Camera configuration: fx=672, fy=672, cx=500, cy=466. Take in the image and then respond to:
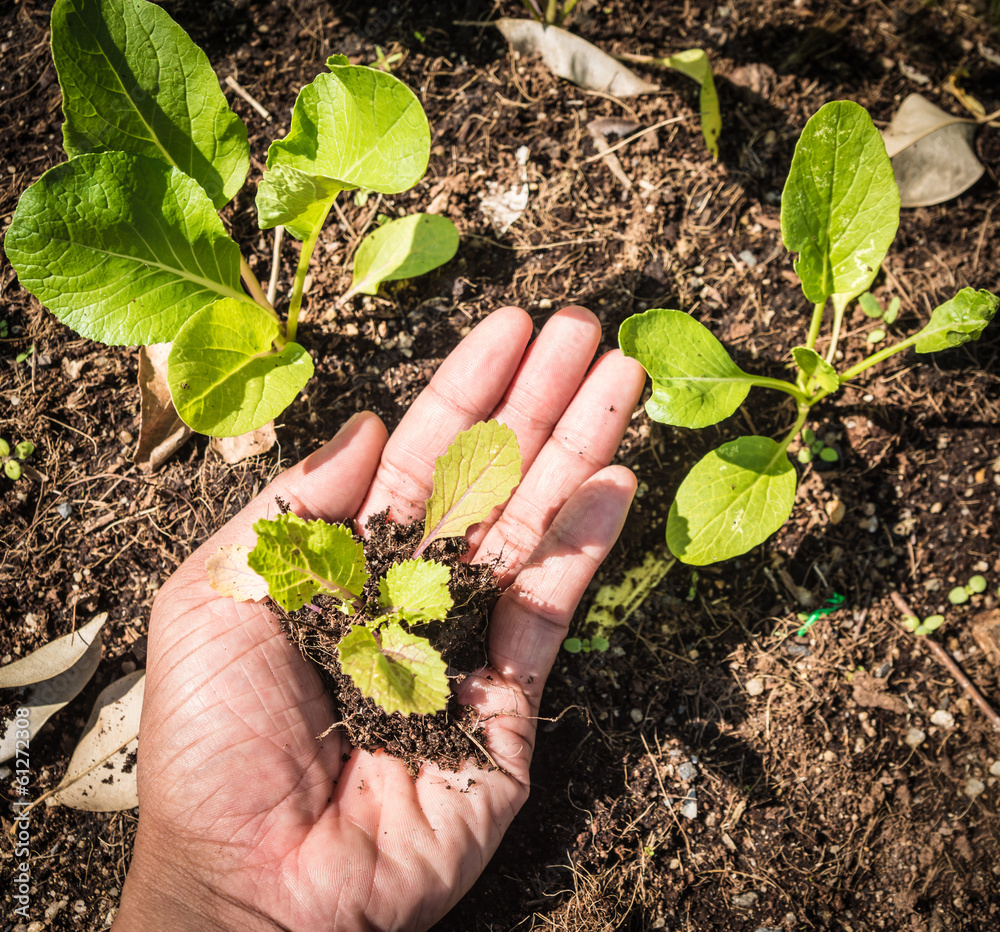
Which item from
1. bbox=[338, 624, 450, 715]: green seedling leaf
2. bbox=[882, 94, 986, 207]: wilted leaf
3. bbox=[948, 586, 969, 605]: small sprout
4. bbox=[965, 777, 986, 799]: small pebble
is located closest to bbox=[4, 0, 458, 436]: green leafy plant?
bbox=[338, 624, 450, 715]: green seedling leaf

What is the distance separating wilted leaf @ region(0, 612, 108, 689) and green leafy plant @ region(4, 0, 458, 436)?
0.91m

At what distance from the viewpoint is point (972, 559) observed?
227 cm

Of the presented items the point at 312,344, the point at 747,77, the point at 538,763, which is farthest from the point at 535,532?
the point at 747,77

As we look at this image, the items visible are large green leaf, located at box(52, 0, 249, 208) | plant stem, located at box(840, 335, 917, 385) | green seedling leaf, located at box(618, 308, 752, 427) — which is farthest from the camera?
plant stem, located at box(840, 335, 917, 385)

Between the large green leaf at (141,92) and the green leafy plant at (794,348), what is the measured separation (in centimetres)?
130

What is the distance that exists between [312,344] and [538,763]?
155 cm

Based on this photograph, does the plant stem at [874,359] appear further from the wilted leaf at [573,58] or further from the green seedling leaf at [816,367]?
the wilted leaf at [573,58]

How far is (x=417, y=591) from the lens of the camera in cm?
169

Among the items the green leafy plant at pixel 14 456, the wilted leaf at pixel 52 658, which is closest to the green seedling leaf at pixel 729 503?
the wilted leaf at pixel 52 658

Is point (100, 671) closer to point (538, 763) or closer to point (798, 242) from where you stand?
point (538, 763)

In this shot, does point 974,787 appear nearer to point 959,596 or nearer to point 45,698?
point 959,596

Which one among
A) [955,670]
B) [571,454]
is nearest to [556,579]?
[571,454]

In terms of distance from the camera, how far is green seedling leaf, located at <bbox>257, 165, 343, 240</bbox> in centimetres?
166

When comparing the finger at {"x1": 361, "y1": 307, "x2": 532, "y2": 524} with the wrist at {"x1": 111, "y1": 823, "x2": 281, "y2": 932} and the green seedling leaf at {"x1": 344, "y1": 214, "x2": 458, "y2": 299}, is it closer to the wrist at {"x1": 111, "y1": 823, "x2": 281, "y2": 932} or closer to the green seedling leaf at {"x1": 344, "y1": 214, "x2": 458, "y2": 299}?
the green seedling leaf at {"x1": 344, "y1": 214, "x2": 458, "y2": 299}
